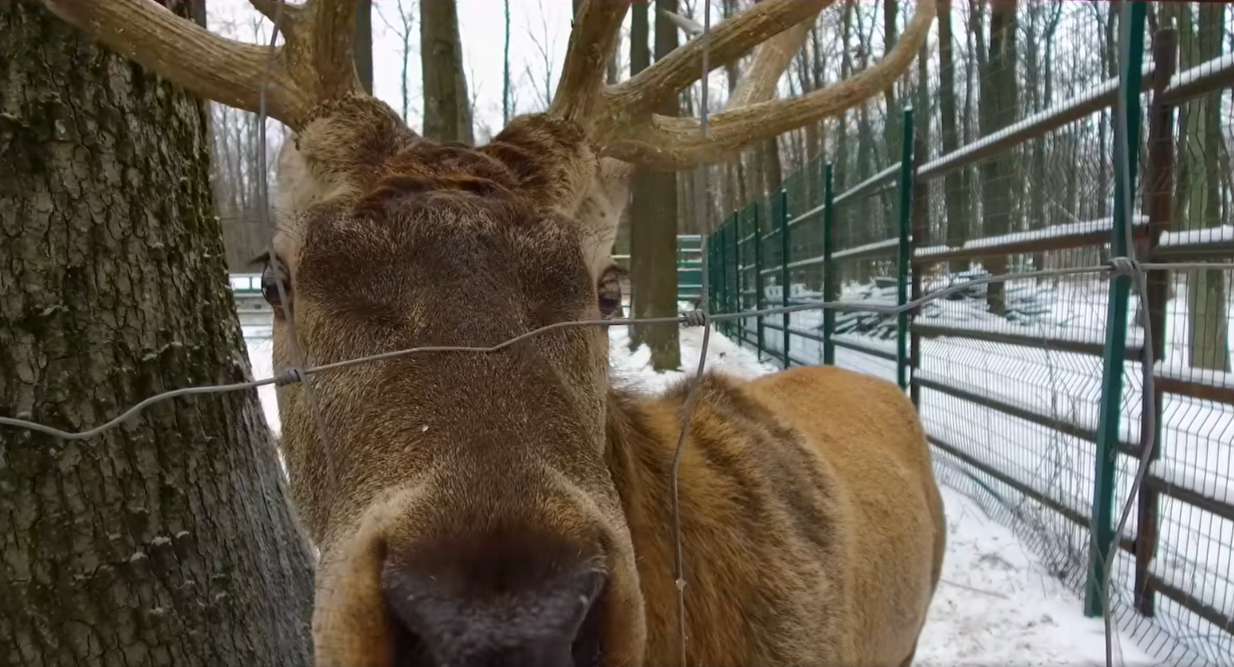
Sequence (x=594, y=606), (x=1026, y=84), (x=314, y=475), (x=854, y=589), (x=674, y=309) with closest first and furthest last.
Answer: (x=594, y=606) < (x=314, y=475) < (x=854, y=589) < (x=1026, y=84) < (x=674, y=309)

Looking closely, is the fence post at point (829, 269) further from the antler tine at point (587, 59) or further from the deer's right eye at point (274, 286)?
the deer's right eye at point (274, 286)

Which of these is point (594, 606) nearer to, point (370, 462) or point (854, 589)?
point (370, 462)

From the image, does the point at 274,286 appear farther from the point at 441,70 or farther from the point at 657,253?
the point at 657,253

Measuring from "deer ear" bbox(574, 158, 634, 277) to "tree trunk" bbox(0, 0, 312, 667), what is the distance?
131 centimetres

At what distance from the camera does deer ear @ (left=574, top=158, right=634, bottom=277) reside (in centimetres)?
211

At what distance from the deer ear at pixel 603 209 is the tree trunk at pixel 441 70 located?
20.2ft

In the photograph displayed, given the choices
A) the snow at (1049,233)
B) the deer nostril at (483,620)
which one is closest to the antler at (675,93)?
the deer nostril at (483,620)

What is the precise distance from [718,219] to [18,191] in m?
28.8

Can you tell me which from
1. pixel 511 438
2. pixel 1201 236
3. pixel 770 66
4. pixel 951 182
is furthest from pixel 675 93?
pixel 951 182

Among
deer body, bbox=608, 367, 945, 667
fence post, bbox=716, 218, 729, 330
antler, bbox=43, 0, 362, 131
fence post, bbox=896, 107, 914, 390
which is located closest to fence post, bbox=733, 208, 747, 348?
fence post, bbox=716, 218, 729, 330

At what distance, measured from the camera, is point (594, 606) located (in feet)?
4.05

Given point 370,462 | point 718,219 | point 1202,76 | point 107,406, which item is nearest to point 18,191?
point 107,406

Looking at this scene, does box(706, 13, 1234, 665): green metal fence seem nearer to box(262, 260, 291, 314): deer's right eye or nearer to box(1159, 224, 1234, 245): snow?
box(1159, 224, 1234, 245): snow

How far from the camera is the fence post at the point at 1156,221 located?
388cm
